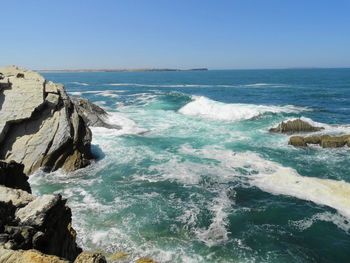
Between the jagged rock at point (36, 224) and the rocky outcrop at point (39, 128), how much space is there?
8.85 meters

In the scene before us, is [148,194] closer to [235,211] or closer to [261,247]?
[235,211]

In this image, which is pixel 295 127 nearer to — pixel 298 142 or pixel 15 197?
pixel 298 142

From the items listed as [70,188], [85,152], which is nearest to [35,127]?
[85,152]

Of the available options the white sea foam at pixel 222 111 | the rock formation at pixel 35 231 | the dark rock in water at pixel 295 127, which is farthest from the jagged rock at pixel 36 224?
the white sea foam at pixel 222 111

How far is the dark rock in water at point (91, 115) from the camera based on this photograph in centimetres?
2681

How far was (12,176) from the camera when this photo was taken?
8930 millimetres

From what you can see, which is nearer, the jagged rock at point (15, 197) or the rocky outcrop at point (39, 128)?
the jagged rock at point (15, 197)

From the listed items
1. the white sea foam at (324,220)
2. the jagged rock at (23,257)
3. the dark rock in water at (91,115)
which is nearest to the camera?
the jagged rock at (23,257)

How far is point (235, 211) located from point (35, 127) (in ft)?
38.1

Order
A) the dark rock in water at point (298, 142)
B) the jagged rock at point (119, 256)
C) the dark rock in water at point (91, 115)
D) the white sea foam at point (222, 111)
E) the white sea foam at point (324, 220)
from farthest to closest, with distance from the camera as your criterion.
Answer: the white sea foam at point (222, 111)
the dark rock in water at point (91, 115)
the dark rock in water at point (298, 142)
the white sea foam at point (324, 220)
the jagged rock at point (119, 256)

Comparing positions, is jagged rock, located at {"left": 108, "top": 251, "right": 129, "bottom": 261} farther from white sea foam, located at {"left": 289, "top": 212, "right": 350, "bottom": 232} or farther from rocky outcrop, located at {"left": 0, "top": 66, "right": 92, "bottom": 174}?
rocky outcrop, located at {"left": 0, "top": 66, "right": 92, "bottom": 174}

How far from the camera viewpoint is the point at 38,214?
675 cm

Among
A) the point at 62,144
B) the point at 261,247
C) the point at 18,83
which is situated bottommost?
the point at 261,247

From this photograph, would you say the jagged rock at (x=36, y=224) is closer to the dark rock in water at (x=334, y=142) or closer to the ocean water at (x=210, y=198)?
the ocean water at (x=210, y=198)
